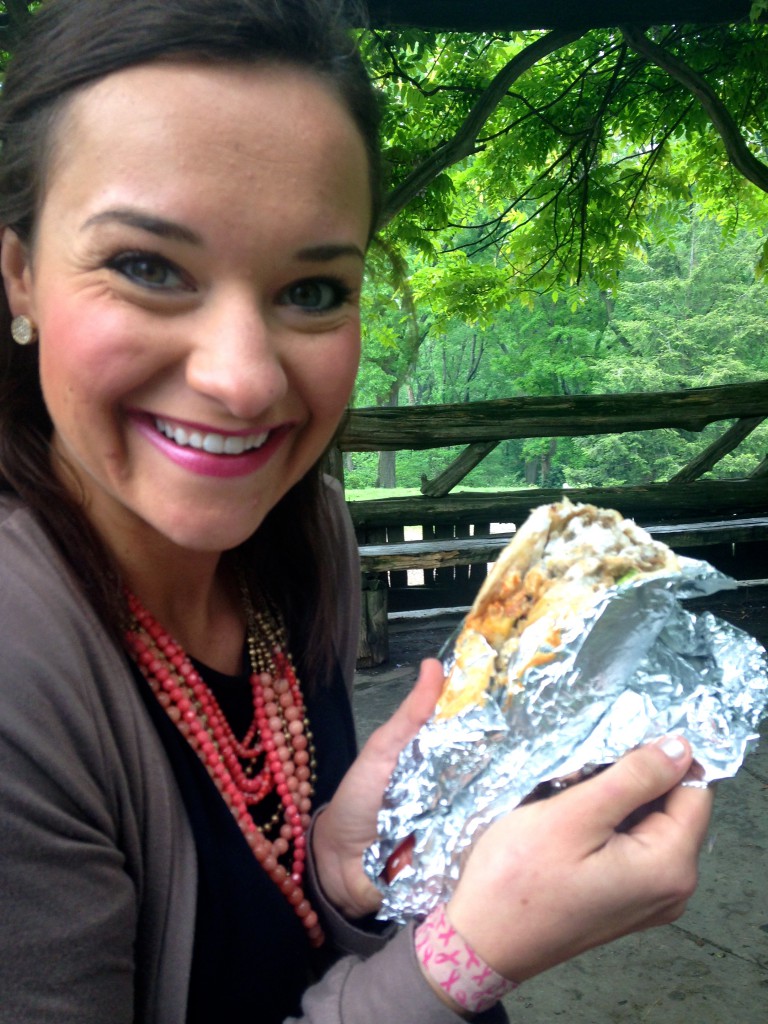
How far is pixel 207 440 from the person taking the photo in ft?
3.91

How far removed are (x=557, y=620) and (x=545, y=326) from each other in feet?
72.0

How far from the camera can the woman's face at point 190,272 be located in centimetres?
107

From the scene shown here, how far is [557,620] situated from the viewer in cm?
129

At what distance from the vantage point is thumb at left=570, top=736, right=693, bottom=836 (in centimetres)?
113

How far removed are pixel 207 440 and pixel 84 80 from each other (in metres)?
0.48

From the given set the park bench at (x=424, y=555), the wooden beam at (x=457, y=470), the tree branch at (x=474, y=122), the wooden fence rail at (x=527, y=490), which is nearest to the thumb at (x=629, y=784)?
the tree branch at (x=474, y=122)

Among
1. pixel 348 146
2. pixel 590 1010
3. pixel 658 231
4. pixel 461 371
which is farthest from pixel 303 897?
pixel 461 371

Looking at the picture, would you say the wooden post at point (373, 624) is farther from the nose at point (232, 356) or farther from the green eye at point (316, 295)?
the nose at point (232, 356)

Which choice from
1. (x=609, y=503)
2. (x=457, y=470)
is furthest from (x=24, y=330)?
(x=609, y=503)

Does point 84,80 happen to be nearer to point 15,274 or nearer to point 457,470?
point 15,274

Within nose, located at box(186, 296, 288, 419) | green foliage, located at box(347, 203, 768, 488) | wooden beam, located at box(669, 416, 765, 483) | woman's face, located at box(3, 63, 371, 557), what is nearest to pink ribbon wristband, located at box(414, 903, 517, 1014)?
woman's face, located at box(3, 63, 371, 557)

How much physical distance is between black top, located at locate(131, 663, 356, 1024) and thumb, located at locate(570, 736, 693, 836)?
53 cm

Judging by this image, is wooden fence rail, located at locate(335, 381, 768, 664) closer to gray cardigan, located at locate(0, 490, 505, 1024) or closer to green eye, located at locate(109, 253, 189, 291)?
gray cardigan, located at locate(0, 490, 505, 1024)

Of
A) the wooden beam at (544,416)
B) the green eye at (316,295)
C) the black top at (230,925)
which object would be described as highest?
the green eye at (316,295)
